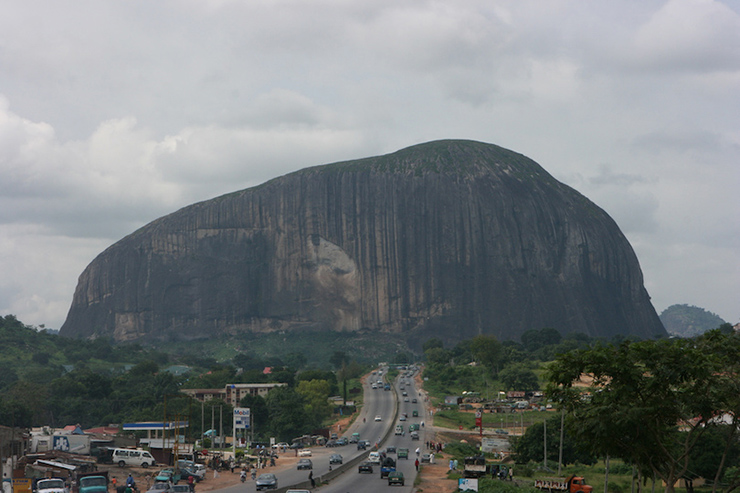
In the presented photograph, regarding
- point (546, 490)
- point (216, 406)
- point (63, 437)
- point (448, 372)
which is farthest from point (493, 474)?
point (448, 372)

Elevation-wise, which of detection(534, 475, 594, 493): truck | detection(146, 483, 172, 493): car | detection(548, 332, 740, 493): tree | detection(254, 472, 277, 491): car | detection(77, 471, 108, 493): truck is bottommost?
detection(534, 475, 594, 493): truck

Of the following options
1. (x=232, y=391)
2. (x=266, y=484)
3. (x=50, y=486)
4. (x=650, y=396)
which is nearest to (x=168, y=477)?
(x=266, y=484)

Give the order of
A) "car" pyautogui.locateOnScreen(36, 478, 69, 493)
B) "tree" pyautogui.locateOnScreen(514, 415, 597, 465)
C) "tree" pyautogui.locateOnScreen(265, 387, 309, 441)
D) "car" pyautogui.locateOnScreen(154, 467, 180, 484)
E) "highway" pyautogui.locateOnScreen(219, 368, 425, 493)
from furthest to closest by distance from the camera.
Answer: "tree" pyautogui.locateOnScreen(265, 387, 309, 441), "tree" pyautogui.locateOnScreen(514, 415, 597, 465), "highway" pyautogui.locateOnScreen(219, 368, 425, 493), "car" pyautogui.locateOnScreen(154, 467, 180, 484), "car" pyautogui.locateOnScreen(36, 478, 69, 493)

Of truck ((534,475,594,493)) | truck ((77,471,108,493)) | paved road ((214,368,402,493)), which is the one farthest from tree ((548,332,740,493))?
truck ((77,471,108,493))

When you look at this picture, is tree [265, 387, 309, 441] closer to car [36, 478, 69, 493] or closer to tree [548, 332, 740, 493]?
car [36, 478, 69, 493]

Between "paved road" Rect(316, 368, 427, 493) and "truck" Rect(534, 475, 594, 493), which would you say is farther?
"paved road" Rect(316, 368, 427, 493)

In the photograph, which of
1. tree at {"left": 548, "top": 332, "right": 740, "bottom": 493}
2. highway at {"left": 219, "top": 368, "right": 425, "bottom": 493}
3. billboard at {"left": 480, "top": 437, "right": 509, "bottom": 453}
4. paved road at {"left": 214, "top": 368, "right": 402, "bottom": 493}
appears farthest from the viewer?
billboard at {"left": 480, "top": 437, "right": 509, "bottom": 453}

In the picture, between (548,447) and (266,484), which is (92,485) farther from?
(548,447)

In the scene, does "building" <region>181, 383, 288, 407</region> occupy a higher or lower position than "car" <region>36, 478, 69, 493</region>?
higher
